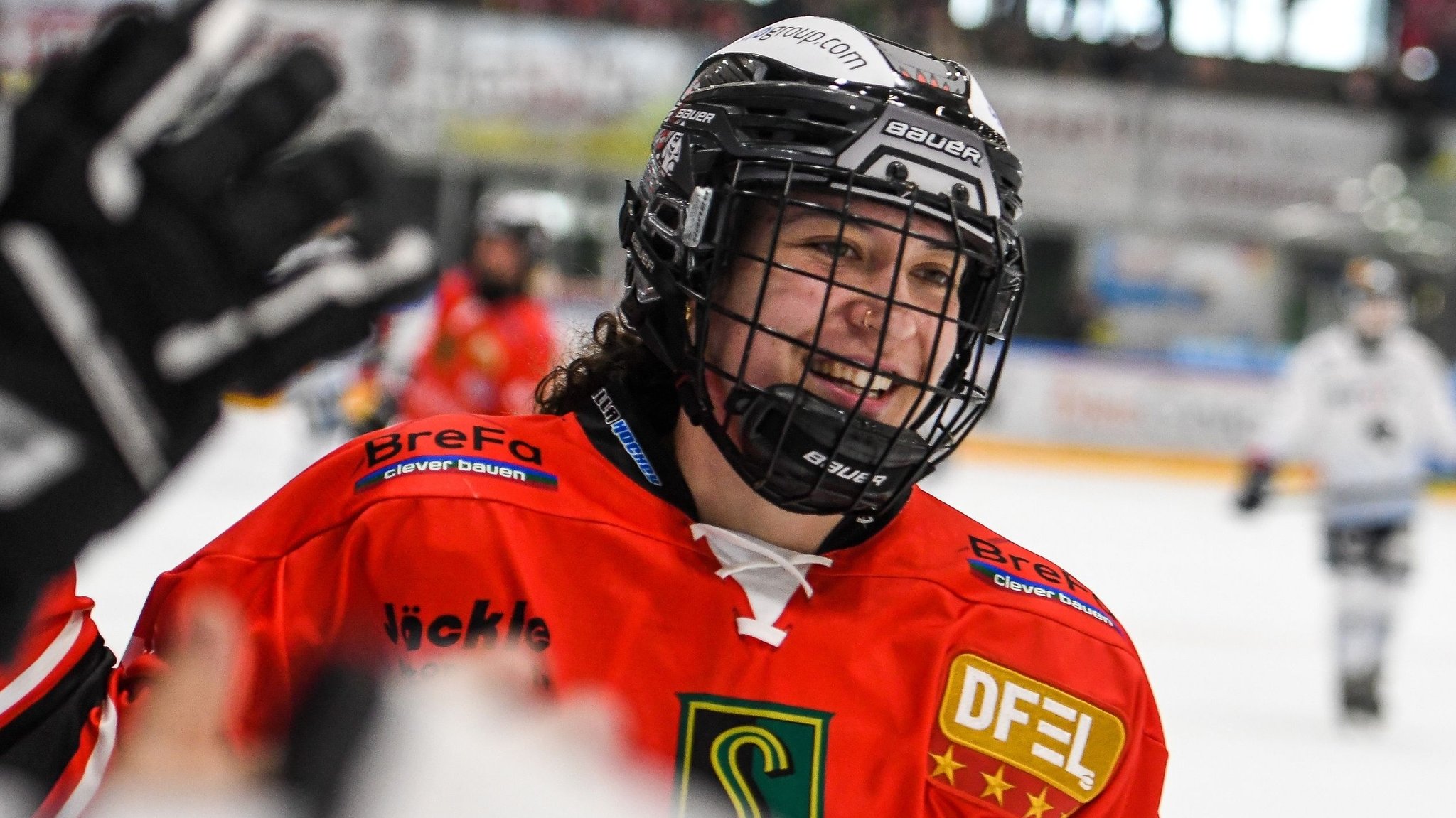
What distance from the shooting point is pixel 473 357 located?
169 inches

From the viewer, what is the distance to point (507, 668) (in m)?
1.12

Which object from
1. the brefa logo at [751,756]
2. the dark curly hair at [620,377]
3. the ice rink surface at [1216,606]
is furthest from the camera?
the ice rink surface at [1216,606]

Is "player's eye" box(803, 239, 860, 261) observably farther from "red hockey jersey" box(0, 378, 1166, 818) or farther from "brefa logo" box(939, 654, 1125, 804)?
"brefa logo" box(939, 654, 1125, 804)

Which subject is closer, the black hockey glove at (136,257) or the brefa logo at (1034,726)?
the black hockey glove at (136,257)

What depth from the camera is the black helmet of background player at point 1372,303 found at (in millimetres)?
4590

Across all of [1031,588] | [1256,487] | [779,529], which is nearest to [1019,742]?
[1031,588]

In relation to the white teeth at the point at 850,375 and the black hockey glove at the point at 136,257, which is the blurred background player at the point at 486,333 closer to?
the white teeth at the point at 850,375

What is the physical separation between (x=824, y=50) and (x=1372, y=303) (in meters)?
3.88

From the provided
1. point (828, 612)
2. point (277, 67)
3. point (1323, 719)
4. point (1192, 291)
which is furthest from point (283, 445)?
point (1192, 291)

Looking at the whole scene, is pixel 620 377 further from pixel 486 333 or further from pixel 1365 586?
pixel 1365 586

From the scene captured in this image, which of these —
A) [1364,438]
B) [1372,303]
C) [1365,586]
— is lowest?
[1365,586]

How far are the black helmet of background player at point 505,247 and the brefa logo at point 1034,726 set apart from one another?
3.16 m

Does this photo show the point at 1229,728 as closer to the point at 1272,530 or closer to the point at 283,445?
the point at 1272,530

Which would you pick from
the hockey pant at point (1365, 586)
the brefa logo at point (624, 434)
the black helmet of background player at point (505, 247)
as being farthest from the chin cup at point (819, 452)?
the hockey pant at point (1365, 586)
